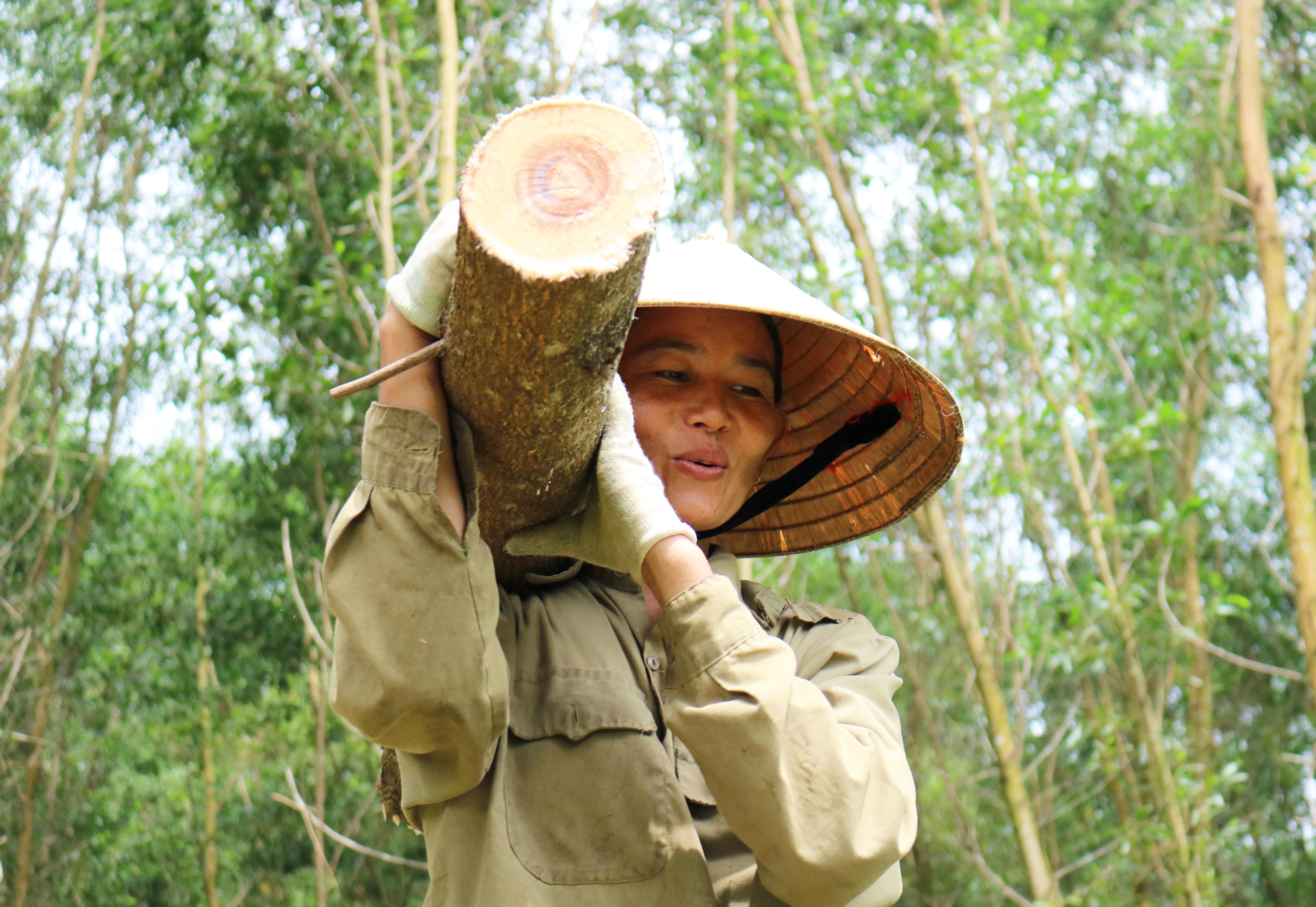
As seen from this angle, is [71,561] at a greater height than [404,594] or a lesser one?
greater

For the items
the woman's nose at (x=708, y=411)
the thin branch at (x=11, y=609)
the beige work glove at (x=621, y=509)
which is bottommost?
the beige work glove at (x=621, y=509)

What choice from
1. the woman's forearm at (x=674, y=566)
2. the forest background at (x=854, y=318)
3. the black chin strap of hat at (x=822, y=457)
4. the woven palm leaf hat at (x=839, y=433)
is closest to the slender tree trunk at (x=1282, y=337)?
the forest background at (x=854, y=318)

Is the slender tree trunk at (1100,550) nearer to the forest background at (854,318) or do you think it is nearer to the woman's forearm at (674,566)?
the forest background at (854,318)

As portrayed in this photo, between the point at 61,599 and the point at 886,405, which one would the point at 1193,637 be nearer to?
the point at 886,405

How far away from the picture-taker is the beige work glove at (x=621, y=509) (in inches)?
52.2

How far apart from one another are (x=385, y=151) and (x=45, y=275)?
431 cm

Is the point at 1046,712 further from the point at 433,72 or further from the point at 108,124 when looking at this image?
the point at 108,124

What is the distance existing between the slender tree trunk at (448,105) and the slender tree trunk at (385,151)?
18 cm

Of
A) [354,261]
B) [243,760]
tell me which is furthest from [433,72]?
[243,760]

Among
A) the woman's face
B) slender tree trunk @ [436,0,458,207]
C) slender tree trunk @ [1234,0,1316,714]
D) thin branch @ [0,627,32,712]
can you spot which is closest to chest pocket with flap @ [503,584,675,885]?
the woman's face

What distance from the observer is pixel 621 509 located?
4.35 feet

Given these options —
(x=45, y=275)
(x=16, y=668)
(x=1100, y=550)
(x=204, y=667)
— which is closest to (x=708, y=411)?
(x=1100, y=550)

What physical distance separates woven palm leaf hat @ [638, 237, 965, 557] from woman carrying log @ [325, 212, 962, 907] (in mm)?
47

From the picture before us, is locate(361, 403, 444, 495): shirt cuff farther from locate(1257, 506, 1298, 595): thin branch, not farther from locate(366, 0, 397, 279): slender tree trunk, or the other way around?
locate(1257, 506, 1298, 595): thin branch
